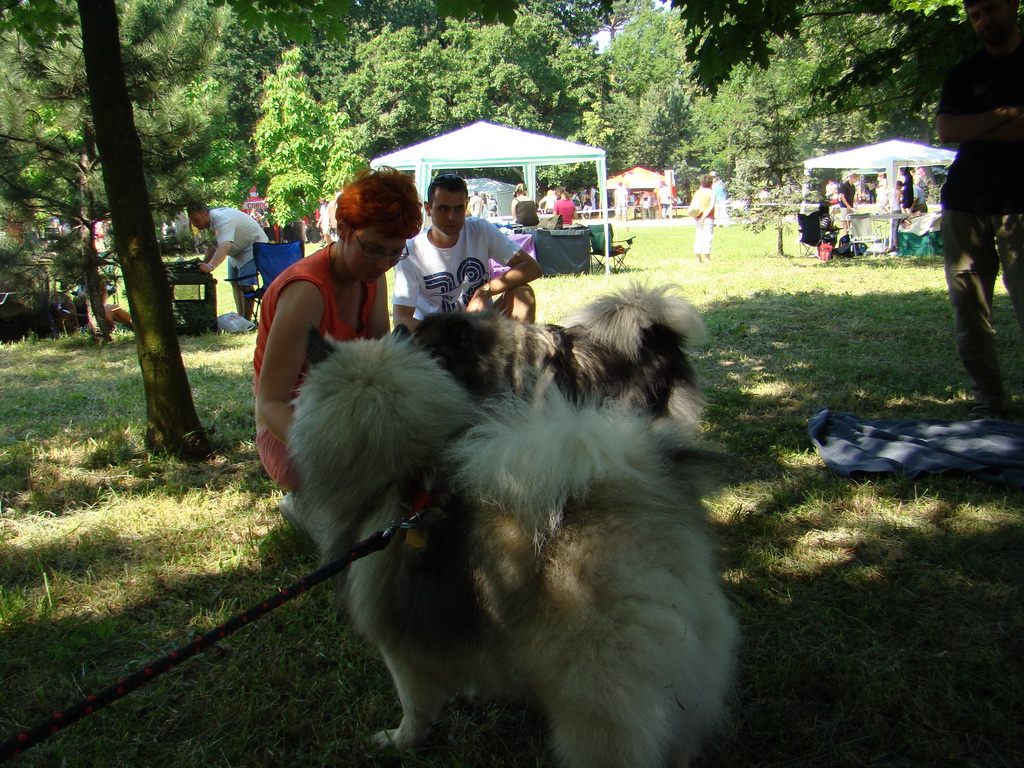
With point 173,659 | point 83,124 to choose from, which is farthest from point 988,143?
point 83,124

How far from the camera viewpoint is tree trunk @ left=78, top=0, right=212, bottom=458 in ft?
12.0

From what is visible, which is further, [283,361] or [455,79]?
[455,79]

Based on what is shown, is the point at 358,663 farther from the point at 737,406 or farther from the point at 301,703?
the point at 737,406

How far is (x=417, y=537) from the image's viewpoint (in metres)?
1.59

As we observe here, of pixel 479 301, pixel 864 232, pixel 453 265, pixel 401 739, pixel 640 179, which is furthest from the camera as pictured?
pixel 640 179

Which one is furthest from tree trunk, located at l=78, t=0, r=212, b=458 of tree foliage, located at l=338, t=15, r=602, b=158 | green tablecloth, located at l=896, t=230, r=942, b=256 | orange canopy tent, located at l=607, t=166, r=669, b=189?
orange canopy tent, located at l=607, t=166, r=669, b=189

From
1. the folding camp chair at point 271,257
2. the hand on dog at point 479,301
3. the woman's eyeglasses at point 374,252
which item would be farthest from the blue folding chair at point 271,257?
the woman's eyeglasses at point 374,252

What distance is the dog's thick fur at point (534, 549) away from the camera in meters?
1.44

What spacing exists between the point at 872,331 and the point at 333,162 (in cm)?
1902

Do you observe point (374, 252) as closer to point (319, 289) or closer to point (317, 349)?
point (319, 289)

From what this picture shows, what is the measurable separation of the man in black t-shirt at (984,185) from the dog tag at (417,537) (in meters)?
4.00

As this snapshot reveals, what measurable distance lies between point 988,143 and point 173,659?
4711mm

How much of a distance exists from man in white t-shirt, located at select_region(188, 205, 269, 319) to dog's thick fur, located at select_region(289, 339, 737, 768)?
7949 millimetres

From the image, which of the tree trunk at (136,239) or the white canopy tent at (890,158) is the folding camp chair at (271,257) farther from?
the white canopy tent at (890,158)
